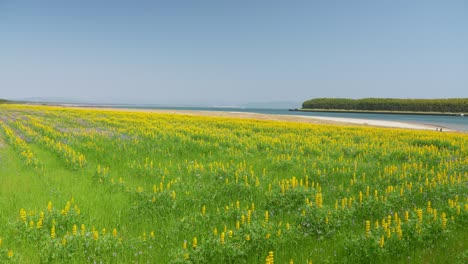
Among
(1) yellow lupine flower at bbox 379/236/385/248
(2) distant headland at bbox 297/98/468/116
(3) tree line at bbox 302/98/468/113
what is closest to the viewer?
(1) yellow lupine flower at bbox 379/236/385/248

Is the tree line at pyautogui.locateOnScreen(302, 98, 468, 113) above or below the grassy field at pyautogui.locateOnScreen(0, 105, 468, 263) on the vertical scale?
above

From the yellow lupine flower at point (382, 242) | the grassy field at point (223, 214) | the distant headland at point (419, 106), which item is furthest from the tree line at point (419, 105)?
the yellow lupine flower at point (382, 242)

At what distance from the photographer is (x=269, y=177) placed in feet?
33.6

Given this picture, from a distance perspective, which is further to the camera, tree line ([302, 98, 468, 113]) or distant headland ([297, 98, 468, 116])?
tree line ([302, 98, 468, 113])

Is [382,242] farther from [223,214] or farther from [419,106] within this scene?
[419,106]

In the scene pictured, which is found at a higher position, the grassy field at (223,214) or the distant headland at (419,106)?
the distant headland at (419,106)

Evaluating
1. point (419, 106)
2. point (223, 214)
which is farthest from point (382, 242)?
point (419, 106)

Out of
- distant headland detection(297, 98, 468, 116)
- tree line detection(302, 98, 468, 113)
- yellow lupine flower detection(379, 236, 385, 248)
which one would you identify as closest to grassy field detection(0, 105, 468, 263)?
A: yellow lupine flower detection(379, 236, 385, 248)

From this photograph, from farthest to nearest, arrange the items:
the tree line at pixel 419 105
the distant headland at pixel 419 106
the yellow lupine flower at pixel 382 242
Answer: the tree line at pixel 419 105, the distant headland at pixel 419 106, the yellow lupine flower at pixel 382 242

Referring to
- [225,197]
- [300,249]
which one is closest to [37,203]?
[225,197]

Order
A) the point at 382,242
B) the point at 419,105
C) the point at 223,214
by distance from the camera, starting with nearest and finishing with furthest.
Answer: the point at 382,242, the point at 223,214, the point at 419,105

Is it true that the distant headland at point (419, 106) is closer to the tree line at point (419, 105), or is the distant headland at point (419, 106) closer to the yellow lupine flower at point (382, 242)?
the tree line at point (419, 105)

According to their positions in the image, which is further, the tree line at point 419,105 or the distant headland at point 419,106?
the tree line at point 419,105

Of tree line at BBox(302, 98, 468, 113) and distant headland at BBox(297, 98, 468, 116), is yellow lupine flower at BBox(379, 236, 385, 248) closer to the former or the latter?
distant headland at BBox(297, 98, 468, 116)
